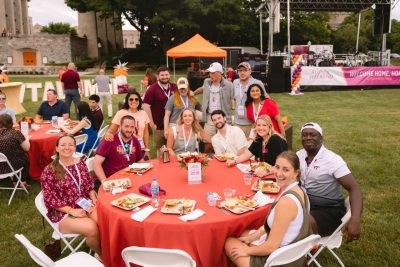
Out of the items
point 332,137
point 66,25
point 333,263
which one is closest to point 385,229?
point 333,263

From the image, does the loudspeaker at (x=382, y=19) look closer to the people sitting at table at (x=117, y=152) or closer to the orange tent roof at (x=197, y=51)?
the orange tent roof at (x=197, y=51)

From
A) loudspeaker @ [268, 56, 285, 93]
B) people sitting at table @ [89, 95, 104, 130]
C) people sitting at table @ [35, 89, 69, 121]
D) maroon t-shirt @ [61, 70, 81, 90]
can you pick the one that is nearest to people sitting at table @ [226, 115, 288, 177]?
people sitting at table @ [89, 95, 104, 130]

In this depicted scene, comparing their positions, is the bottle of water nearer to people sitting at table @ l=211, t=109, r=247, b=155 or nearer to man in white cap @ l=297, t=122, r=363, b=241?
man in white cap @ l=297, t=122, r=363, b=241

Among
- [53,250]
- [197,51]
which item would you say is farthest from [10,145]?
[197,51]

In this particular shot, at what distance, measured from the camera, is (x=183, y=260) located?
253cm

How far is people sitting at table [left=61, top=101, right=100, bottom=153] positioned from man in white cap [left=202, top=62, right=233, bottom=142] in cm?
214

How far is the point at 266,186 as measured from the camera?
359cm

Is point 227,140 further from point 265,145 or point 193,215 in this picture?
point 193,215

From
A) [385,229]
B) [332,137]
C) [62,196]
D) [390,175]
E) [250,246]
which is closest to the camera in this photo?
[250,246]

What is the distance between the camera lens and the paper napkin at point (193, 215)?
2.96m

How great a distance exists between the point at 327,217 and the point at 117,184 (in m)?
2.07

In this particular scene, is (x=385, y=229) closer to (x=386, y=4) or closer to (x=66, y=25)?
(x=386, y=4)

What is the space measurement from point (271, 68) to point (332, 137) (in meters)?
8.79

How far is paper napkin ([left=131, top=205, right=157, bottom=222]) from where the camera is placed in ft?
9.87
